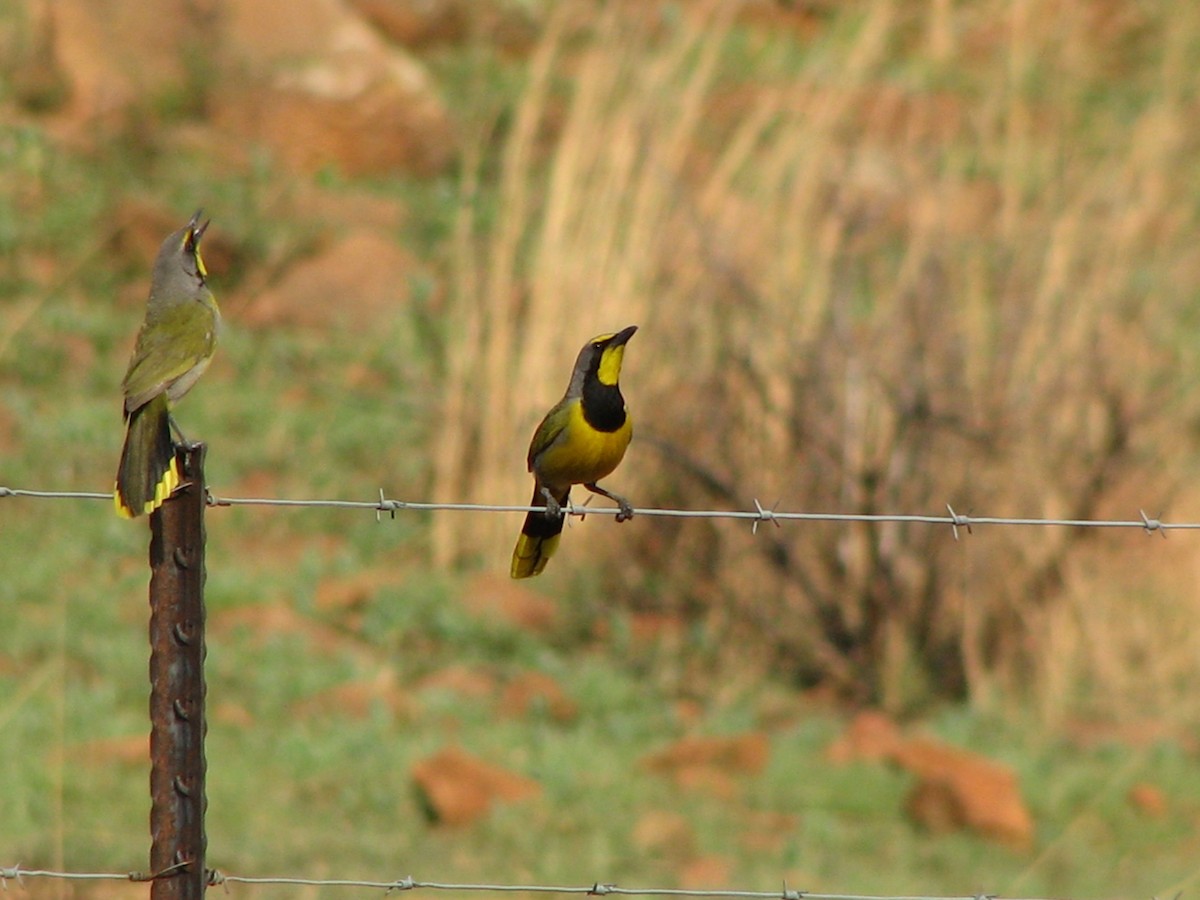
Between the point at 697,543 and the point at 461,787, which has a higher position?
the point at 697,543

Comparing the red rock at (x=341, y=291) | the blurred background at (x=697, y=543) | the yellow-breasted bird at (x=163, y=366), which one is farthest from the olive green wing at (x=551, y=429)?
the red rock at (x=341, y=291)

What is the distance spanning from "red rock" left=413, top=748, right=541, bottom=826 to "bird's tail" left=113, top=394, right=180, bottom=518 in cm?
285

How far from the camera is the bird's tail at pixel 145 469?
3436mm

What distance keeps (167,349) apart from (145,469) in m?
0.66

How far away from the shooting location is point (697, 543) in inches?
342

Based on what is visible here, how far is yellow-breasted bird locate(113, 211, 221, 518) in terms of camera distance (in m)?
3.54

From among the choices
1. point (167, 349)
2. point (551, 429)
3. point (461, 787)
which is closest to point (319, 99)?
point (461, 787)

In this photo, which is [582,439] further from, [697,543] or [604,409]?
[697,543]

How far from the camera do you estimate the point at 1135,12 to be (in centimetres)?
1605

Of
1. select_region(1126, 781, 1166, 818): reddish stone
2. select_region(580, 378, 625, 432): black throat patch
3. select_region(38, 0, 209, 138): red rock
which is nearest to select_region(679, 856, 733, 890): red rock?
select_region(1126, 781, 1166, 818): reddish stone

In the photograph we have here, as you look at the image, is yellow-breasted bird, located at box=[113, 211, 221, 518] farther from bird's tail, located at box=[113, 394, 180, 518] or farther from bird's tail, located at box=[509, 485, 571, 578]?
bird's tail, located at box=[509, 485, 571, 578]

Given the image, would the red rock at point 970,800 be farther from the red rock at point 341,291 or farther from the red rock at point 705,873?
the red rock at point 341,291

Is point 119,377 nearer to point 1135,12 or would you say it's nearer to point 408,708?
point 408,708

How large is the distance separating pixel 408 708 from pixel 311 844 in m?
1.38
